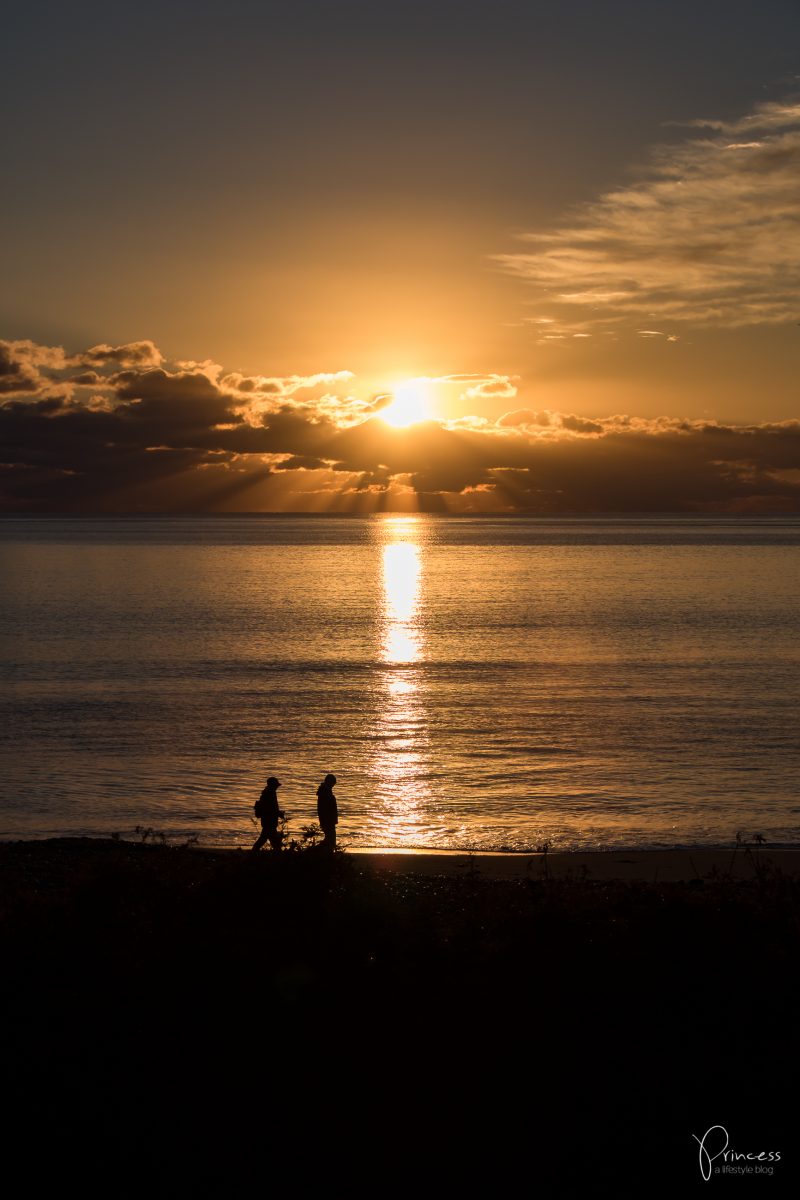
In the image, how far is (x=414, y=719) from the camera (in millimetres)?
41250

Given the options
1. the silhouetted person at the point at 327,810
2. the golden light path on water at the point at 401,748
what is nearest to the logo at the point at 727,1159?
the silhouetted person at the point at 327,810

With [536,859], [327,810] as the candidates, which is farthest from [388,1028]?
[536,859]

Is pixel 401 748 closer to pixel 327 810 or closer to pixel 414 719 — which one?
pixel 414 719

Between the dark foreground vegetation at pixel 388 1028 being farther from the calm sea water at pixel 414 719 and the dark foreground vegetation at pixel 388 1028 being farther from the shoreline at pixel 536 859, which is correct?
the calm sea water at pixel 414 719

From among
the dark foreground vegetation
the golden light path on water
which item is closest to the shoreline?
the golden light path on water

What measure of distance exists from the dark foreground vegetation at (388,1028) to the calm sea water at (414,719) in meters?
9.36

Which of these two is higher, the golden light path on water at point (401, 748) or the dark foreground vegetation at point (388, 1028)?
the dark foreground vegetation at point (388, 1028)

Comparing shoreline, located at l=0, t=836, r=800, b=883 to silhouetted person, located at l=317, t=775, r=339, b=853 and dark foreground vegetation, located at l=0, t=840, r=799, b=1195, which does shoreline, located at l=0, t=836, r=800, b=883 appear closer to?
silhouetted person, located at l=317, t=775, r=339, b=853

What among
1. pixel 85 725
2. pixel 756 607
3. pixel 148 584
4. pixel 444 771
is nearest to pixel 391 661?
pixel 85 725

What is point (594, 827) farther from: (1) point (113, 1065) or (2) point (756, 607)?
(2) point (756, 607)

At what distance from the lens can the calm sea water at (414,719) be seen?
2684cm

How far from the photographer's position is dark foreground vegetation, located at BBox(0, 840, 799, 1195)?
10.4m

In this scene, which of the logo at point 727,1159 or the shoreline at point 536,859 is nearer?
the logo at point 727,1159

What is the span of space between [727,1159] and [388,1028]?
12.8 ft
